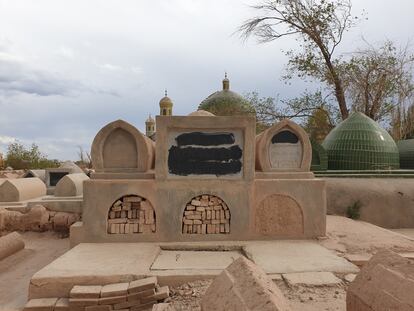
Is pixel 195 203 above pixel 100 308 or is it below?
above

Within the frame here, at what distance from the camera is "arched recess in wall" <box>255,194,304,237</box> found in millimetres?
7008

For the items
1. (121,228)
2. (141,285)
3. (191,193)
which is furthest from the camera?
(191,193)

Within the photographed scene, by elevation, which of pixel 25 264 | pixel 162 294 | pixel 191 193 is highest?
pixel 191 193

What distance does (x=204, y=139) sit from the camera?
711 centimetres

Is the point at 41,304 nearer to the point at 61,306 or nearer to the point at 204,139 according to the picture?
the point at 61,306

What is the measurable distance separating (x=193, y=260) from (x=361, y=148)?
9106mm

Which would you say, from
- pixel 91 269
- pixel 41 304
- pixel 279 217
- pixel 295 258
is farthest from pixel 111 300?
pixel 279 217

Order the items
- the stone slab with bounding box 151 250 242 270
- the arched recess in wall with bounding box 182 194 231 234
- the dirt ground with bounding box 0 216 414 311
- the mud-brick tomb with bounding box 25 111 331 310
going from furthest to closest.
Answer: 1. the arched recess in wall with bounding box 182 194 231 234
2. the mud-brick tomb with bounding box 25 111 331 310
3. the stone slab with bounding box 151 250 242 270
4. the dirt ground with bounding box 0 216 414 311

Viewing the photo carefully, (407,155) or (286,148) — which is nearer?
(286,148)

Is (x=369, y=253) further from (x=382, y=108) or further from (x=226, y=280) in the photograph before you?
(x=382, y=108)

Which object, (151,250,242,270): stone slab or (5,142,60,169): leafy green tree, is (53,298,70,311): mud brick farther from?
(5,142,60,169): leafy green tree

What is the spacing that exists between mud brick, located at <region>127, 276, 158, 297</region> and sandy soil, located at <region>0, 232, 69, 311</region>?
1.56 meters

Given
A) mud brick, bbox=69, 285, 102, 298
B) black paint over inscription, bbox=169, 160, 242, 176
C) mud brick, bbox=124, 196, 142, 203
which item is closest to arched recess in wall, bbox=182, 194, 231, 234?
black paint over inscription, bbox=169, 160, 242, 176

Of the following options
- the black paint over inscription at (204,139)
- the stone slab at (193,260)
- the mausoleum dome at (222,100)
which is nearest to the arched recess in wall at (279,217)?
the stone slab at (193,260)
